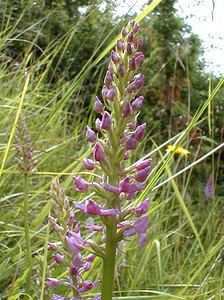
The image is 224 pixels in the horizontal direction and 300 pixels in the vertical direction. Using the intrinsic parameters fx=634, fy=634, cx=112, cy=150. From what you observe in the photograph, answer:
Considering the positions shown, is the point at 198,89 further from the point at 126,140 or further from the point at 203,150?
the point at 126,140

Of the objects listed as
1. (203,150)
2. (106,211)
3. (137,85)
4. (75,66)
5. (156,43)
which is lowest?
(106,211)

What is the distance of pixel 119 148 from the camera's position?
2.78 ft

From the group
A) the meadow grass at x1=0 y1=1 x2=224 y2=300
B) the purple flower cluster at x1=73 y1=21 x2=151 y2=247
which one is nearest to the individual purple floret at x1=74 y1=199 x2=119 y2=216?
the purple flower cluster at x1=73 y1=21 x2=151 y2=247

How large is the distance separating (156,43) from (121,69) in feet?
25.9

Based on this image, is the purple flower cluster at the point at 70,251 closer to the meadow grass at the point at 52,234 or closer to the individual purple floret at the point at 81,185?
the individual purple floret at the point at 81,185

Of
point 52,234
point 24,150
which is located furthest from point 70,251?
point 52,234

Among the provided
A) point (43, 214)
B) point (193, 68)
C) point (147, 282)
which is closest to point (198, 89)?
point (193, 68)

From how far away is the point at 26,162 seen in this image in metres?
1.74

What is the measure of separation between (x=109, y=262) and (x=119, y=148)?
Answer: 5.9 inches

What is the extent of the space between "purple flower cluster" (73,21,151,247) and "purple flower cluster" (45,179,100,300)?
0.05 m

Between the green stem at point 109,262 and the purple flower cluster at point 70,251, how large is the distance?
0.18ft

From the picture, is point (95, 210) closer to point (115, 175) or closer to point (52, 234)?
point (115, 175)

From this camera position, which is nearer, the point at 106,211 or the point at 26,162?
the point at 106,211

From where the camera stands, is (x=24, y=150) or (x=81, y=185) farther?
(x=24, y=150)
